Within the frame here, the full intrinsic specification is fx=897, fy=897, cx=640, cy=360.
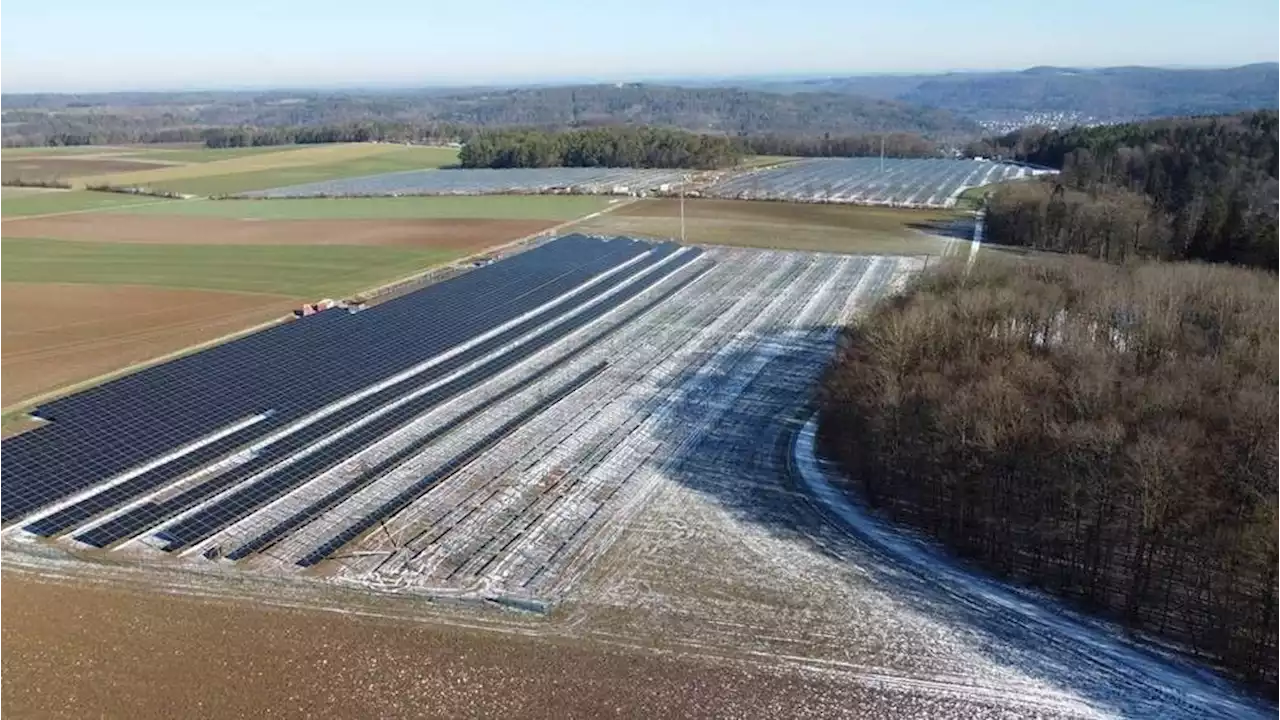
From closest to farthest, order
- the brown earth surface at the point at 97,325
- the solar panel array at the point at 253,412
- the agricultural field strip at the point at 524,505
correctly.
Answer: the agricultural field strip at the point at 524,505
the solar panel array at the point at 253,412
the brown earth surface at the point at 97,325

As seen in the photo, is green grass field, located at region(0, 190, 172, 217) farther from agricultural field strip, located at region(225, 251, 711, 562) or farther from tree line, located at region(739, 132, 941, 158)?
tree line, located at region(739, 132, 941, 158)

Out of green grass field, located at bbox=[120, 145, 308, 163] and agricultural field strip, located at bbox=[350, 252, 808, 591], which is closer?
agricultural field strip, located at bbox=[350, 252, 808, 591]

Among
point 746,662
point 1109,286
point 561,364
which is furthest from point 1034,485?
point 561,364

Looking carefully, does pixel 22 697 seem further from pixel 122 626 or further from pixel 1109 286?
pixel 1109 286

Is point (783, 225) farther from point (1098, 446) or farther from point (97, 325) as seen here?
point (1098, 446)

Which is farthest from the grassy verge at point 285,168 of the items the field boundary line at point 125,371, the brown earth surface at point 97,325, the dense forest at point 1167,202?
the dense forest at point 1167,202

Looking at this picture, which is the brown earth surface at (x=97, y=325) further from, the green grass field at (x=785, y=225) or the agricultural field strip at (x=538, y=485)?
the green grass field at (x=785, y=225)

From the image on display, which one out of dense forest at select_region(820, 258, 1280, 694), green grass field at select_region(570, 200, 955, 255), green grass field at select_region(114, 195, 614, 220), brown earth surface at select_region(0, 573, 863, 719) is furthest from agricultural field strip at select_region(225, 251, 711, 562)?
green grass field at select_region(114, 195, 614, 220)
